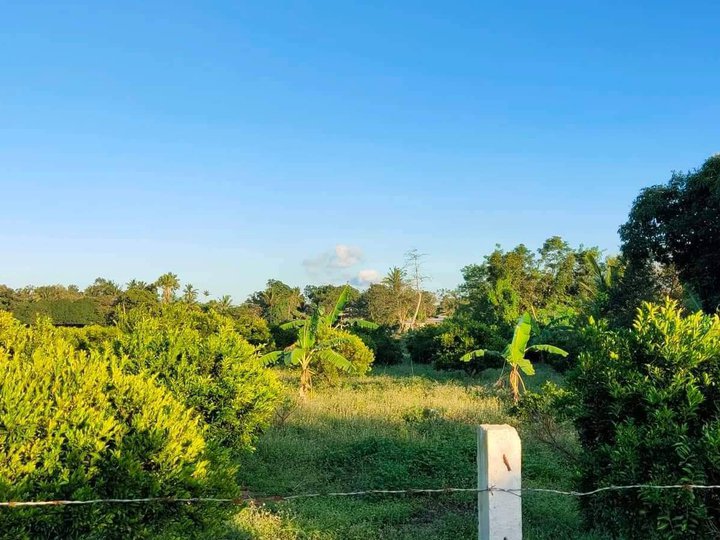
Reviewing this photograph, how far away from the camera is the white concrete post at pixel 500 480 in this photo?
264 centimetres

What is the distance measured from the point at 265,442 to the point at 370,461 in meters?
1.89

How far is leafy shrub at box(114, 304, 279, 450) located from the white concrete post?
4.89m

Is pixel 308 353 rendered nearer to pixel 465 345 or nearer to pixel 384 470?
pixel 465 345

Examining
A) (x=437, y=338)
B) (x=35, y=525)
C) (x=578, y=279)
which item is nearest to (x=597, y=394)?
(x=35, y=525)

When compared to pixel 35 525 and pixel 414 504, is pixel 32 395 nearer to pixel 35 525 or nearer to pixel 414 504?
pixel 35 525

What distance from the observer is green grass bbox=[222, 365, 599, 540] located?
5199 mm

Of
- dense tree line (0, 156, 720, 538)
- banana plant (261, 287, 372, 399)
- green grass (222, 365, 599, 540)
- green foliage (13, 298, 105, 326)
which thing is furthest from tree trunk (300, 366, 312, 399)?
green foliage (13, 298, 105, 326)

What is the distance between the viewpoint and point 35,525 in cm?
345

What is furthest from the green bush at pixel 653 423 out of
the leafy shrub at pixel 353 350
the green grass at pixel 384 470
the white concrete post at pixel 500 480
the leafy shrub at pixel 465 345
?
the leafy shrub at pixel 465 345

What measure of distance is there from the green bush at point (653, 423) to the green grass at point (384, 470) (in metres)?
0.85

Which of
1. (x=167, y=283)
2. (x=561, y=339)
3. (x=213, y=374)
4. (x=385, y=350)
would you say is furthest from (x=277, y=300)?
(x=213, y=374)

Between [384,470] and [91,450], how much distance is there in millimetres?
4185

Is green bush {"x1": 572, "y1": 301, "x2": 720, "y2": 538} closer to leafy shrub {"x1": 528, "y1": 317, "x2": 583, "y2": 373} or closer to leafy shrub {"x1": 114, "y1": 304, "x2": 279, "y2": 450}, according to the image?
leafy shrub {"x1": 114, "y1": 304, "x2": 279, "y2": 450}

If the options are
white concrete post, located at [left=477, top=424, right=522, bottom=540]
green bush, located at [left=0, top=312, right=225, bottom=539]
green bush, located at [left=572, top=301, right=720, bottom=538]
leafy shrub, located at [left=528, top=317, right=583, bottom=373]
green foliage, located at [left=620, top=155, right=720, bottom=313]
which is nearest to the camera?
white concrete post, located at [left=477, top=424, right=522, bottom=540]
